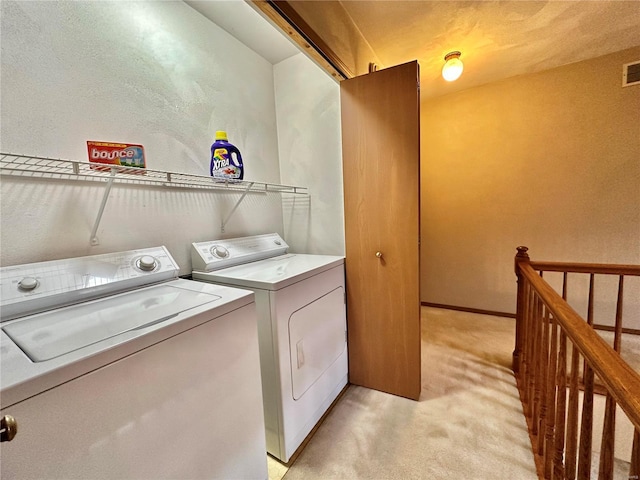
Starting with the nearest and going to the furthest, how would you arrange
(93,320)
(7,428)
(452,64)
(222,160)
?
(7,428)
(93,320)
(222,160)
(452,64)

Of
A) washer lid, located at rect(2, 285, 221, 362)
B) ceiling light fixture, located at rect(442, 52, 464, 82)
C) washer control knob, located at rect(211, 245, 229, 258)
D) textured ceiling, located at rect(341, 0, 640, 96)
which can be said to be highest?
textured ceiling, located at rect(341, 0, 640, 96)

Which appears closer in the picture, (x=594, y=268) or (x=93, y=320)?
(x=93, y=320)

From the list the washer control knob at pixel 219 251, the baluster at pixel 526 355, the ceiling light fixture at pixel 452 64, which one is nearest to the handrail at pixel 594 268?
the baluster at pixel 526 355

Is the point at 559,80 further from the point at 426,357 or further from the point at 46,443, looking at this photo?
the point at 46,443

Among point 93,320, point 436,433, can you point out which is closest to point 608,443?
point 436,433

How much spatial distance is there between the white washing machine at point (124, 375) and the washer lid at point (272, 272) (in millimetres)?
175

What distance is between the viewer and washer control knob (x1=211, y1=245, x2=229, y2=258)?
1591 mm

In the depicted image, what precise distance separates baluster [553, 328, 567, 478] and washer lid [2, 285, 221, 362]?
1326 millimetres

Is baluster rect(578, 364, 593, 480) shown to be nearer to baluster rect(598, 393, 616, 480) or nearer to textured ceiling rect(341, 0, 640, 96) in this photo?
baluster rect(598, 393, 616, 480)

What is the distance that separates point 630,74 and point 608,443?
3147 mm

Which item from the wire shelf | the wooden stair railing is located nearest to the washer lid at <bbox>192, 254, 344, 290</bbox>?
the wire shelf

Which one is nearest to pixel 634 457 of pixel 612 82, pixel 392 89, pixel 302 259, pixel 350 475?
pixel 350 475

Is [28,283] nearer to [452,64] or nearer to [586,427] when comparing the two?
[586,427]

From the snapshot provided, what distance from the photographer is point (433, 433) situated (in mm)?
1504
